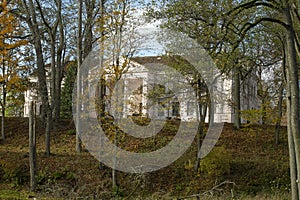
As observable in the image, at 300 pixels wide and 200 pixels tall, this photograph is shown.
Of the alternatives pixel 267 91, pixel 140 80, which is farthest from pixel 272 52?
pixel 140 80

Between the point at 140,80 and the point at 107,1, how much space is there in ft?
11.5

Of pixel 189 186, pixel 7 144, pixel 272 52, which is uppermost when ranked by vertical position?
pixel 272 52

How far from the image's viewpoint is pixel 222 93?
1398 centimetres

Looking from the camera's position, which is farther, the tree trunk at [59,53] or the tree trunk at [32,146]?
the tree trunk at [59,53]

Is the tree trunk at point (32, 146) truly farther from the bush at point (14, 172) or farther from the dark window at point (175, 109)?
the dark window at point (175, 109)

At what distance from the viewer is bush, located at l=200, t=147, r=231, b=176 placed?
Result: 13.1m

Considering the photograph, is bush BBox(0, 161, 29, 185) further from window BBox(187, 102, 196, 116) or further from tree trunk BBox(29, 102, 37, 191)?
window BBox(187, 102, 196, 116)

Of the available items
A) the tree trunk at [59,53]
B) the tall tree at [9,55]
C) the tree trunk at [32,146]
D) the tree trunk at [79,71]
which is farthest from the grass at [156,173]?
the tree trunk at [59,53]

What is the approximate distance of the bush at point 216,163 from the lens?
43.1 ft

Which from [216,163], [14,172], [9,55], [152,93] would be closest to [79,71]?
[9,55]

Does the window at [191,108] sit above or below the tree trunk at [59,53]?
below

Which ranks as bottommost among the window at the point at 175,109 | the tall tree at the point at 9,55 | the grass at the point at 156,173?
the grass at the point at 156,173

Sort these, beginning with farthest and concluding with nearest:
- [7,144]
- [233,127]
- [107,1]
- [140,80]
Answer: [233,127]
[7,144]
[107,1]
[140,80]

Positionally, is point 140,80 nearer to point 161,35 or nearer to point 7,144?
point 161,35
